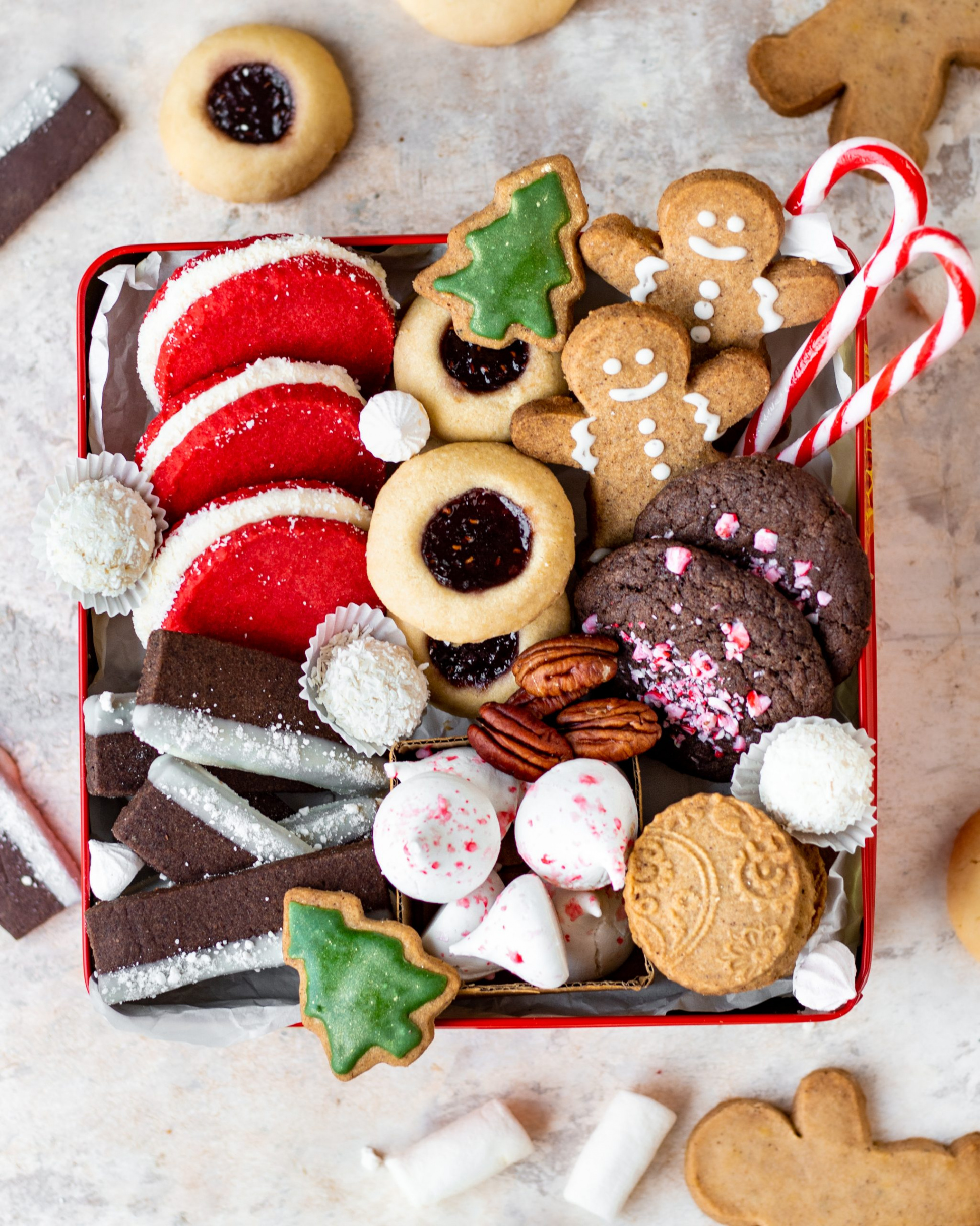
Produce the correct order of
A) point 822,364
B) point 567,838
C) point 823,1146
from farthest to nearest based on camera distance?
1. point 823,1146
2. point 822,364
3. point 567,838

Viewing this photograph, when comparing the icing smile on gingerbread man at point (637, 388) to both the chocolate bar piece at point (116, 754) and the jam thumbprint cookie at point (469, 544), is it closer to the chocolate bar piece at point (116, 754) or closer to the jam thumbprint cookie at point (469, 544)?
the jam thumbprint cookie at point (469, 544)

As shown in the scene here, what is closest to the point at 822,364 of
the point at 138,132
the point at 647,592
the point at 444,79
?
the point at 647,592

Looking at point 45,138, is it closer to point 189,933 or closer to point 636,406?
point 636,406

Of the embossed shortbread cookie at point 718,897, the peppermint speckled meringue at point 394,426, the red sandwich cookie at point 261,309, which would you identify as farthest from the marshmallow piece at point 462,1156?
the red sandwich cookie at point 261,309

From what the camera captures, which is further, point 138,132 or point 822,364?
point 138,132

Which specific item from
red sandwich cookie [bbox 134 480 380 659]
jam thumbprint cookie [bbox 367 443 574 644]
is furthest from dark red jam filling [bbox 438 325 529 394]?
red sandwich cookie [bbox 134 480 380 659]

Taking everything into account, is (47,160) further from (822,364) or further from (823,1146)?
(823,1146)

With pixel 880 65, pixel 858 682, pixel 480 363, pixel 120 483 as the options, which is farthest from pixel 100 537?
pixel 880 65
